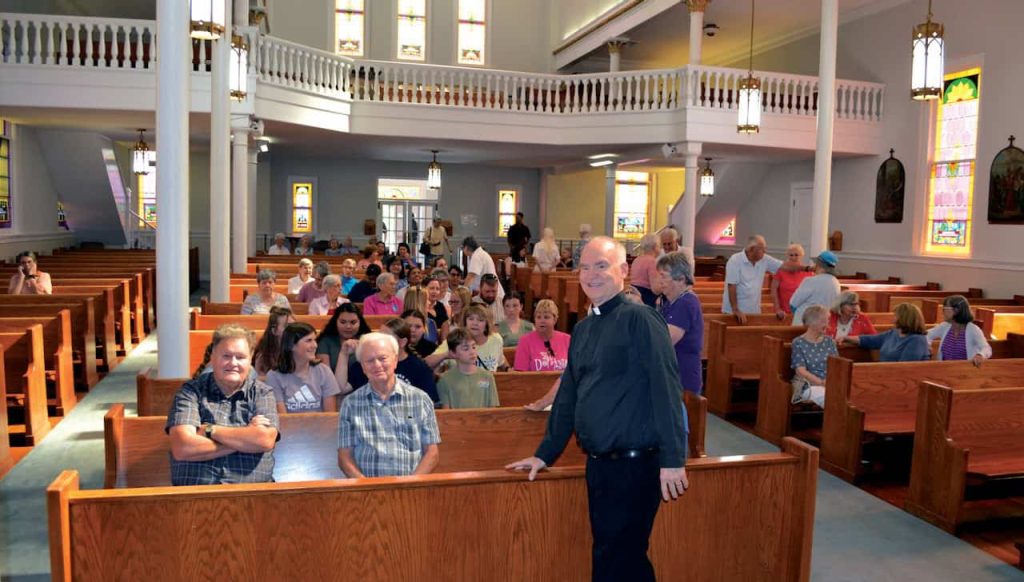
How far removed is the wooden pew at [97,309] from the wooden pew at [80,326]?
2cm

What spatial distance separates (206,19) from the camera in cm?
658

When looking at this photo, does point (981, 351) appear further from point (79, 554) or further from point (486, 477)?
point (79, 554)

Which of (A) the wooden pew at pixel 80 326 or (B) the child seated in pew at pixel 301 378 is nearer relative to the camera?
(B) the child seated in pew at pixel 301 378

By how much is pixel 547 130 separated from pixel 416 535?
1344cm

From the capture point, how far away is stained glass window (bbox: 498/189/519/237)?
2338cm

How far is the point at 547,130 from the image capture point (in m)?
15.8

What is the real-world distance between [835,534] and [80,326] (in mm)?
7123

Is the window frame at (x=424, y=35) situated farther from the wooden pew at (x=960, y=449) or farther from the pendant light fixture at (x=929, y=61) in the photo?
the wooden pew at (x=960, y=449)

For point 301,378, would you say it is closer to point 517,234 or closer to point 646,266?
point 646,266

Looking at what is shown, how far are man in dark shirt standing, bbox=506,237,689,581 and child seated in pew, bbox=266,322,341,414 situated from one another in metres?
2.17

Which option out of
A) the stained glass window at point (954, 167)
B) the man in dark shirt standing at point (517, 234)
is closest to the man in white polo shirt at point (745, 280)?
the stained glass window at point (954, 167)

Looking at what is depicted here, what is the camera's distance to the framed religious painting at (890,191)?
14.4 metres

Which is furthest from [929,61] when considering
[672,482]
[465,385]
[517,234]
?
[517,234]

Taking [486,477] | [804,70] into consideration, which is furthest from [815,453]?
[804,70]
